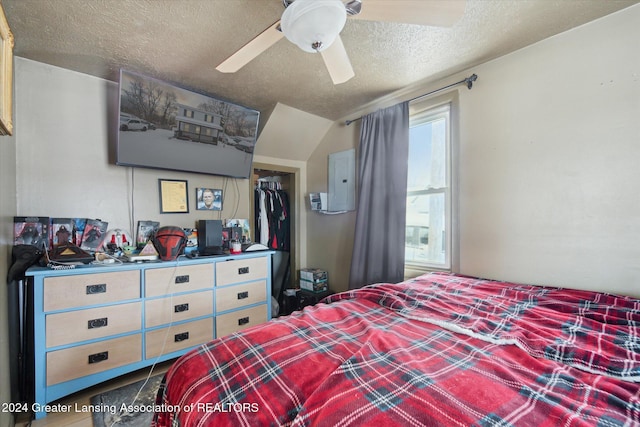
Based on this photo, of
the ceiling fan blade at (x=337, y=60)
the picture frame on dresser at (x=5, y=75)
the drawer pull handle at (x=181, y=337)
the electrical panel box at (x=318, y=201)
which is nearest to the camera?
the picture frame on dresser at (x=5, y=75)

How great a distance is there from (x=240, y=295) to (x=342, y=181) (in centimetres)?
162

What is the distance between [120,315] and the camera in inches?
69.9

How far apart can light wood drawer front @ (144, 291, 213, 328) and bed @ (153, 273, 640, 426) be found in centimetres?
119

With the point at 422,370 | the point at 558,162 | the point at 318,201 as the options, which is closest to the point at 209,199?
the point at 318,201

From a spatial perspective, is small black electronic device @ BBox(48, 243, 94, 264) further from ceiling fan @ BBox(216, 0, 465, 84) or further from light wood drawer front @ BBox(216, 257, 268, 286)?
ceiling fan @ BBox(216, 0, 465, 84)

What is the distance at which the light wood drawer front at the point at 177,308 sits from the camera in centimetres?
190

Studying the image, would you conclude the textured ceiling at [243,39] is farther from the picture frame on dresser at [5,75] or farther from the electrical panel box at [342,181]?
the electrical panel box at [342,181]

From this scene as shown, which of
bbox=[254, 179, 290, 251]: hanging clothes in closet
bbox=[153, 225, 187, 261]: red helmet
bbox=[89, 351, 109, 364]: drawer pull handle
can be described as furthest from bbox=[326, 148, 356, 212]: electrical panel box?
bbox=[89, 351, 109, 364]: drawer pull handle

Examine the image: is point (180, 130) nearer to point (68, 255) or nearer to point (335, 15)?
point (68, 255)

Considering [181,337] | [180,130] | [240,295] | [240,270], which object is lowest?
[181,337]

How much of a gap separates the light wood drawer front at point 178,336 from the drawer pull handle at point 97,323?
0.92 ft

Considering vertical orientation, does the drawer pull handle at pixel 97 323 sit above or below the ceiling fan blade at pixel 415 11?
below

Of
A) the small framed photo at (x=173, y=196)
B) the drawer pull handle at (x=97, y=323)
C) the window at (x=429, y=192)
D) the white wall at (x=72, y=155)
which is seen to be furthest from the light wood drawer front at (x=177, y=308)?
the window at (x=429, y=192)

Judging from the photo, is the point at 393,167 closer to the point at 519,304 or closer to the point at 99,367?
the point at 519,304
